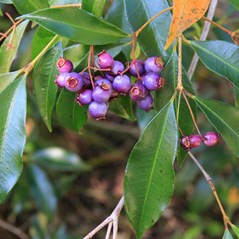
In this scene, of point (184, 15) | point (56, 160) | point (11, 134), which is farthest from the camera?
point (56, 160)

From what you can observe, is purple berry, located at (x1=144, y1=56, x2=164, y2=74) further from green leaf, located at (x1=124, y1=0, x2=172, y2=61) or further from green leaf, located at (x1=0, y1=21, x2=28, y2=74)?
green leaf, located at (x1=0, y1=21, x2=28, y2=74)

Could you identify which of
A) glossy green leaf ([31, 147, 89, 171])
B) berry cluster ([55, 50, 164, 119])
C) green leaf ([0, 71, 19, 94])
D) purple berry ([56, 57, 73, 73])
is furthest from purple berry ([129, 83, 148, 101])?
glossy green leaf ([31, 147, 89, 171])

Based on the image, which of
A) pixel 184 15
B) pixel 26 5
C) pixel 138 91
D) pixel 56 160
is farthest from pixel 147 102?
pixel 56 160

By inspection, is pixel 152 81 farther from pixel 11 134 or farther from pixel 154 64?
pixel 11 134

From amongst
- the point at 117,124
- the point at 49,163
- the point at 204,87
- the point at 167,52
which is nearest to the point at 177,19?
the point at 167,52

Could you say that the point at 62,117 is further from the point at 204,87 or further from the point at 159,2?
the point at 204,87

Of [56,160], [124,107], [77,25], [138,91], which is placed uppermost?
[77,25]
